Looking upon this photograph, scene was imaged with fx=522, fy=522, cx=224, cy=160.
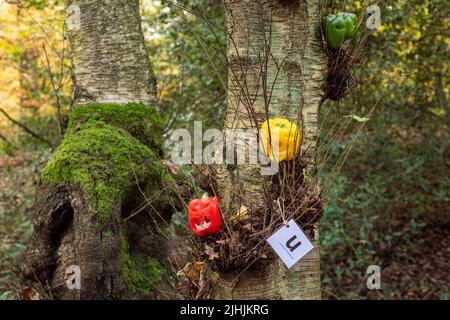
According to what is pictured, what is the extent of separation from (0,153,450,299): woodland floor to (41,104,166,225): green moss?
3.07 m

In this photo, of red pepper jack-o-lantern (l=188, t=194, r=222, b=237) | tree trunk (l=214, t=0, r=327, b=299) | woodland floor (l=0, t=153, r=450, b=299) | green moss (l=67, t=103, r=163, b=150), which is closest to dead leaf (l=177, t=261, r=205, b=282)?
tree trunk (l=214, t=0, r=327, b=299)

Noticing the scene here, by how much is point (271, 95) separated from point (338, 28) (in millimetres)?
451

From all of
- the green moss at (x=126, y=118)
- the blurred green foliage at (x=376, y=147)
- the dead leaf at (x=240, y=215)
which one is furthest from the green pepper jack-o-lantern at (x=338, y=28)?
the blurred green foliage at (x=376, y=147)

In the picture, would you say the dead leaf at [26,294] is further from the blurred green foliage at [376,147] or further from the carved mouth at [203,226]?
the blurred green foliage at [376,147]

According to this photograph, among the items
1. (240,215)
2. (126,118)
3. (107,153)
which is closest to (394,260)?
(126,118)

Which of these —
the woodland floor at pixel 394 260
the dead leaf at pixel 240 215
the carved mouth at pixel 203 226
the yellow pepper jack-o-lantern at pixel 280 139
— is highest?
the yellow pepper jack-o-lantern at pixel 280 139

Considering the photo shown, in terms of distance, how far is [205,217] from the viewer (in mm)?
2207

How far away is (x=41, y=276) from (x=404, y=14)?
409cm

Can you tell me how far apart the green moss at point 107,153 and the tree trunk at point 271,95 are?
2.17ft

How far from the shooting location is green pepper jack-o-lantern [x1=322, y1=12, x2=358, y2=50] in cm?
235

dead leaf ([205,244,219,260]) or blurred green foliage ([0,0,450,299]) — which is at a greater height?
blurred green foliage ([0,0,450,299])

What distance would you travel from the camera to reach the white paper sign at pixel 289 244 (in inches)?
82.7

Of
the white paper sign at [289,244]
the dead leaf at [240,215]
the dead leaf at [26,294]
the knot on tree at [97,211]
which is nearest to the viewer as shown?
the white paper sign at [289,244]

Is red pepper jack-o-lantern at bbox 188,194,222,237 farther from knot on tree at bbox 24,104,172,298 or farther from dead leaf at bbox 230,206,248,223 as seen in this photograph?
knot on tree at bbox 24,104,172,298
